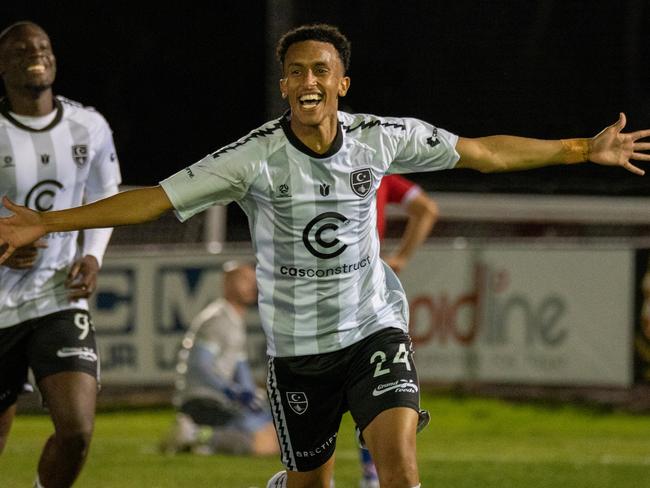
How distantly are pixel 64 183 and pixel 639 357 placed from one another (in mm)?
7457

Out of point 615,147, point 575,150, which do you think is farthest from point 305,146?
point 615,147

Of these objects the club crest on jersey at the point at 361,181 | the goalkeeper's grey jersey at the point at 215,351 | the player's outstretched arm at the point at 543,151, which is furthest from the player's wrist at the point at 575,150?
the goalkeeper's grey jersey at the point at 215,351

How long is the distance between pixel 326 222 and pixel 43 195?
1.68 meters

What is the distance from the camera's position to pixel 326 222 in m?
5.65

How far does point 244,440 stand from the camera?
10.5 m

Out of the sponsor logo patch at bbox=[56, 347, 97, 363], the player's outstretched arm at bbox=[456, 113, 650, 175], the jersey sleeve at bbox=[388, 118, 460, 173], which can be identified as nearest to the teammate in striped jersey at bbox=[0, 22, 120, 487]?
the sponsor logo patch at bbox=[56, 347, 97, 363]

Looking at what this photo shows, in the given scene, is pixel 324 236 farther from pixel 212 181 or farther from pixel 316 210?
pixel 212 181

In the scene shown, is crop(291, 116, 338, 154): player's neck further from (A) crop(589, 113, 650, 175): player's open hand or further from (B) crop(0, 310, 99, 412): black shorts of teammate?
(B) crop(0, 310, 99, 412): black shorts of teammate

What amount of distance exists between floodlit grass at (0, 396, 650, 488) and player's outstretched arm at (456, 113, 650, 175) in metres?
3.44

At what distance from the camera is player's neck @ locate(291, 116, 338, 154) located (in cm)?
566

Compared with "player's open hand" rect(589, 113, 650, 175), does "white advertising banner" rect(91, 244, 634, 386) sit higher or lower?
lower

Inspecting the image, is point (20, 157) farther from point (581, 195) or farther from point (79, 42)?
point (79, 42)

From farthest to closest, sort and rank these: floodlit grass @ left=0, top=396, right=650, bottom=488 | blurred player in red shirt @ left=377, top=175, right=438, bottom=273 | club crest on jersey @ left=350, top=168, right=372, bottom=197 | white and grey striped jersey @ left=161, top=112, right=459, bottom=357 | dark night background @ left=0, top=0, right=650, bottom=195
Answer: dark night background @ left=0, top=0, right=650, bottom=195 < floodlit grass @ left=0, top=396, right=650, bottom=488 < blurred player in red shirt @ left=377, top=175, right=438, bottom=273 < club crest on jersey @ left=350, top=168, right=372, bottom=197 < white and grey striped jersey @ left=161, top=112, right=459, bottom=357

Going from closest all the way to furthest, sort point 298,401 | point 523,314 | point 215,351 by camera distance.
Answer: point 298,401 → point 215,351 → point 523,314
